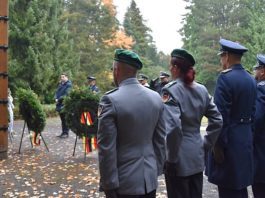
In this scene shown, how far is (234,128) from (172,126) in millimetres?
951

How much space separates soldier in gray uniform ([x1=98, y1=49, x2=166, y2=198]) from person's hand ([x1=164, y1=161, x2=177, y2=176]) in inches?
20.4

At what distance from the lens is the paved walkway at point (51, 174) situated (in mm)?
7285

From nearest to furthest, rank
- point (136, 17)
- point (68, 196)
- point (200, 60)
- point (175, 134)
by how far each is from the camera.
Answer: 1. point (175, 134)
2. point (68, 196)
3. point (200, 60)
4. point (136, 17)

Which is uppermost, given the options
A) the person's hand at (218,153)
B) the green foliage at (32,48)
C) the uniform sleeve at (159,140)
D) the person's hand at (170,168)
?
the green foliage at (32,48)

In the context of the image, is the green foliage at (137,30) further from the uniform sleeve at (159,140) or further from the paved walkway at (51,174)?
the uniform sleeve at (159,140)

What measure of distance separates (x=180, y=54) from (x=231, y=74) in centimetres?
75

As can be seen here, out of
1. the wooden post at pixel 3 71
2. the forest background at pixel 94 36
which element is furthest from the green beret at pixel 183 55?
the forest background at pixel 94 36

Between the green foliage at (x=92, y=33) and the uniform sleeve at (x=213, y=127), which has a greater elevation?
the green foliage at (x=92, y=33)

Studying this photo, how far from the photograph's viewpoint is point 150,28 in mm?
55812

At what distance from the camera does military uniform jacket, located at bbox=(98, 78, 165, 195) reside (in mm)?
3344

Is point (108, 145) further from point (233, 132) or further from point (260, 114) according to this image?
point (260, 114)

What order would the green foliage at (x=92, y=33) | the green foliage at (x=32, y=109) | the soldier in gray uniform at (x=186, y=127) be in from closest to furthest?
the soldier in gray uniform at (x=186, y=127)
the green foliage at (x=32, y=109)
the green foliage at (x=92, y=33)

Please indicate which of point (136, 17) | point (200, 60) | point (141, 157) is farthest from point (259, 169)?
point (136, 17)

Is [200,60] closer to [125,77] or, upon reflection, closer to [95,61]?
[95,61]
